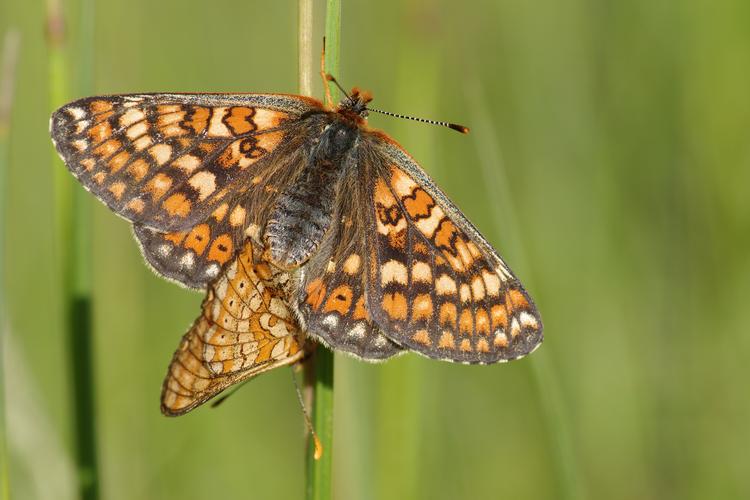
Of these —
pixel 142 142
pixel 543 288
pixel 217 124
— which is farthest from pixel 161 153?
pixel 543 288

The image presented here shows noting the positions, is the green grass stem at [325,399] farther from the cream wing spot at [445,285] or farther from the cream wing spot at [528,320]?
the cream wing spot at [528,320]

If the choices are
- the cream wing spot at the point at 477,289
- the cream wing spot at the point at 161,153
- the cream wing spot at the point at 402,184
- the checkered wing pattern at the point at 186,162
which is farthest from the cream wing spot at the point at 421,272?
the cream wing spot at the point at 161,153

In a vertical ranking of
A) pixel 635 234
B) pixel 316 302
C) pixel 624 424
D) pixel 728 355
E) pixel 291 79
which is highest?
pixel 291 79

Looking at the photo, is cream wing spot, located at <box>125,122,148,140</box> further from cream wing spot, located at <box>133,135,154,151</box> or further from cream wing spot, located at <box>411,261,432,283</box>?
cream wing spot, located at <box>411,261,432,283</box>

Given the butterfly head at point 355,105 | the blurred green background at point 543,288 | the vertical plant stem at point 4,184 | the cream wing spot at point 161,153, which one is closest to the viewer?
the vertical plant stem at point 4,184

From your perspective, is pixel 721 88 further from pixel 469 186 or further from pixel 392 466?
pixel 392 466

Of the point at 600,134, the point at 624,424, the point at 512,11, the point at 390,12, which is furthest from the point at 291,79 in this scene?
the point at 624,424

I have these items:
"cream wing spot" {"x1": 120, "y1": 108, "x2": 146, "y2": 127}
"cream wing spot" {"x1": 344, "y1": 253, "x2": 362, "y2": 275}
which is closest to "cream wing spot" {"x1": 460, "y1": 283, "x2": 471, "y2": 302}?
"cream wing spot" {"x1": 344, "y1": 253, "x2": 362, "y2": 275}
